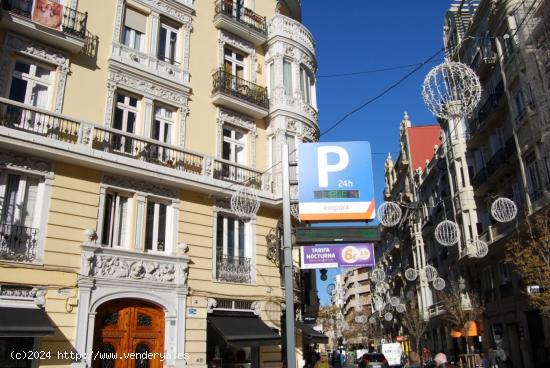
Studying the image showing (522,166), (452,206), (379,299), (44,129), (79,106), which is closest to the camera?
(44,129)

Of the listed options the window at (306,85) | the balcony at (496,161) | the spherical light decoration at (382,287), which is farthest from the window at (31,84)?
the spherical light decoration at (382,287)

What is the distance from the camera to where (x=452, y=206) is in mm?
36562

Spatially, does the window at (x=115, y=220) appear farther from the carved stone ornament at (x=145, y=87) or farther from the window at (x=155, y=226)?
the carved stone ornament at (x=145, y=87)

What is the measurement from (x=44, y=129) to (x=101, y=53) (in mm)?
3406

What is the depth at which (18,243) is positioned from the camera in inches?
478

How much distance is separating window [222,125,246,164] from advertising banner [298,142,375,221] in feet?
20.2

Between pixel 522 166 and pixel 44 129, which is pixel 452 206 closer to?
pixel 522 166

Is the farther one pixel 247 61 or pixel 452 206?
pixel 452 206

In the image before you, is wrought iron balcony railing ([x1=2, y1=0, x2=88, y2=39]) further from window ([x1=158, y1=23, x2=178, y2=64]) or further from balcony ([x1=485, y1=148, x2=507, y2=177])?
balcony ([x1=485, y1=148, x2=507, y2=177])

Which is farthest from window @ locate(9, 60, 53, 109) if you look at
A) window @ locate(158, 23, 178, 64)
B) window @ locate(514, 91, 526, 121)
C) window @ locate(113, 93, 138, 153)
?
window @ locate(514, 91, 526, 121)

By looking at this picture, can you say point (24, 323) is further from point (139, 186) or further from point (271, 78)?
point (271, 78)

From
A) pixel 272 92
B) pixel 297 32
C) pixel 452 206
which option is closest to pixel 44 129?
pixel 272 92

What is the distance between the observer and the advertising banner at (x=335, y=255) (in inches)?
440

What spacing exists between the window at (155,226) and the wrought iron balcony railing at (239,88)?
4975mm
